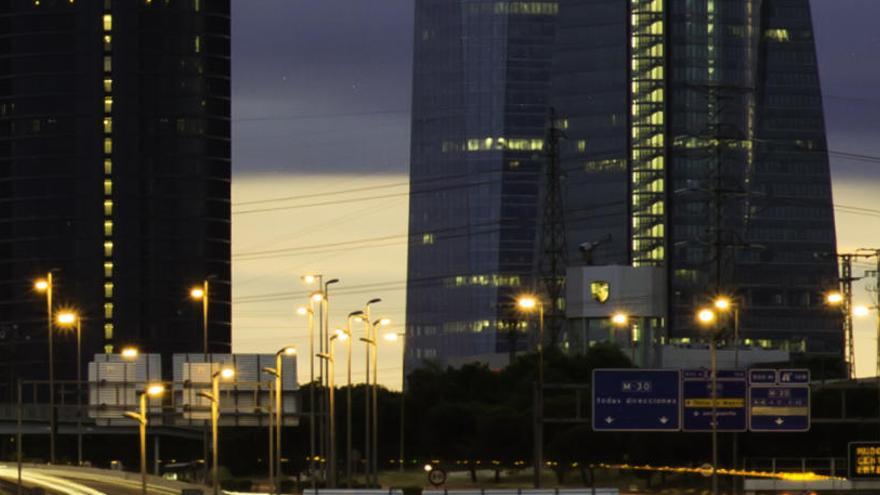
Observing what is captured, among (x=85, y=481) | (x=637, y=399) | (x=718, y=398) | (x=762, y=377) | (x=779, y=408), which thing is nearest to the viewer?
(x=762, y=377)

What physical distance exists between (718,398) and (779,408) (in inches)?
146

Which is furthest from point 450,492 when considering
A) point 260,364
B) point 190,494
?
point 260,364

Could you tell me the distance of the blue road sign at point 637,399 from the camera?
149375mm

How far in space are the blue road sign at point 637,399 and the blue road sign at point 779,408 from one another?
15.0 ft

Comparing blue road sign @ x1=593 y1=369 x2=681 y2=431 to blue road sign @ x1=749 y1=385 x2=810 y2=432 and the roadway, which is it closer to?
blue road sign @ x1=749 y1=385 x2=810 y2=432

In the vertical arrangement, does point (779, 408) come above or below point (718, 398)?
below

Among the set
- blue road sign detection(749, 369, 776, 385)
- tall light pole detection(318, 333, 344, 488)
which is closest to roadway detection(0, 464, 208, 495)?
tall light pole detection(318, 333, 344, 488)

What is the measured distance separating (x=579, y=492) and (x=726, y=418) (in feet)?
78.7

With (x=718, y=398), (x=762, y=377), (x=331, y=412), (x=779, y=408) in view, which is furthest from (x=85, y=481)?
(x=779, y=408)

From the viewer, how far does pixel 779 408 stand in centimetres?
15000

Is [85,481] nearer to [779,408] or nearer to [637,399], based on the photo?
[637,399]

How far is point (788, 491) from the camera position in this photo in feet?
516

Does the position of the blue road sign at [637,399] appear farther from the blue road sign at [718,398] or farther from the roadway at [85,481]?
the roadway at [85,481]

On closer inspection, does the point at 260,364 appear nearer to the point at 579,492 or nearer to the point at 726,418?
the point at 726,418
